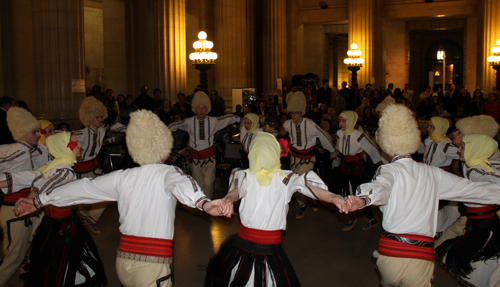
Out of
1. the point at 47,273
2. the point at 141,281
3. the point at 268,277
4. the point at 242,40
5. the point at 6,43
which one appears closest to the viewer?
the point at 141,281

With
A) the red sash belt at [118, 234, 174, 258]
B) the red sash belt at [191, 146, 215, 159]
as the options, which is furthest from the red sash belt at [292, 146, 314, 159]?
the red sash belt at [118, 234, 174, 258]

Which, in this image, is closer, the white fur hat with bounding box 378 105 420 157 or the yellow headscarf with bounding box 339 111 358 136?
the white fur hat with bounding box 378 105 420 157

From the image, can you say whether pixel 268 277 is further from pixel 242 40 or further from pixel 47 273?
pixel 242 40

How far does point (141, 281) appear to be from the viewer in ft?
10.9

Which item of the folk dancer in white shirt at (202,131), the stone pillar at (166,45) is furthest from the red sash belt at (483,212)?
the stone pillar at (166,45)

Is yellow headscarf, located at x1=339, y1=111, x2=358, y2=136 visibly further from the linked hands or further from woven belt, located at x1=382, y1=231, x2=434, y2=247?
the linked hands

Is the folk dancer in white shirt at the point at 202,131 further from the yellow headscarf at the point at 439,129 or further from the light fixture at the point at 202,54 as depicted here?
the light fixture at the point at 202,54

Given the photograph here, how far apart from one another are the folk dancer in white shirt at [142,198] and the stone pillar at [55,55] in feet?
21.3

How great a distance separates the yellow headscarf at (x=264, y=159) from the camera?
363cm

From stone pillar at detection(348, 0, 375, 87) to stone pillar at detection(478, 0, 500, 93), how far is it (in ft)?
14.7

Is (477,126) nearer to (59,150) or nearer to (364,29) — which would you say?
(59,150)

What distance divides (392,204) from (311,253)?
2.66 m

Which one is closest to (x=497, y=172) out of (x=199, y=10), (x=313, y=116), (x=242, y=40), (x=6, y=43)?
(x=313, y=116)

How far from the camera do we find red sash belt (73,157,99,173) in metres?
6.53
